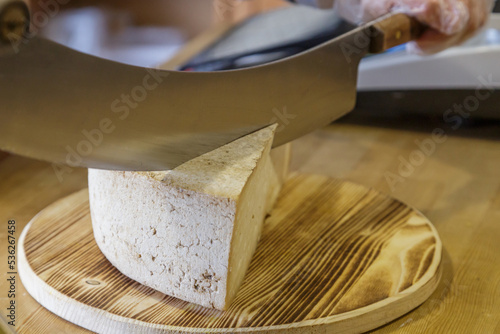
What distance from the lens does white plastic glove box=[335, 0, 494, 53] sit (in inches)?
38.3

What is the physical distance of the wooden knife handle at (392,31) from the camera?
0.85 metres

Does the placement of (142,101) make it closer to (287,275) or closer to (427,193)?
(287,275)

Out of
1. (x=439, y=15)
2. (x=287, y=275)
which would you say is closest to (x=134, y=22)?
(x=439, y=15)

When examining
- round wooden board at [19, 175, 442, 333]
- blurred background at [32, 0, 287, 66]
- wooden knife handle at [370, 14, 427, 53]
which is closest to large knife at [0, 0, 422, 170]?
wooden knife handle at [370, 14, 427, 53]

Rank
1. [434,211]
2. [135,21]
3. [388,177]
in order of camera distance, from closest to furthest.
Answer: [434,211]
[388,177]
[135,21]

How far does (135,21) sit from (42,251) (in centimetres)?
211

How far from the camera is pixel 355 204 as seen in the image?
3.00 ft

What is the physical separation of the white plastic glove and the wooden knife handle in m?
0.02

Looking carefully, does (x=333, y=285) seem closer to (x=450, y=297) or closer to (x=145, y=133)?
(x=450, y=297)

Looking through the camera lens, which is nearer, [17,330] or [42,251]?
[17,330]

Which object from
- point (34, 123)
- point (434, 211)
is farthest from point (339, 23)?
point (34, 123)

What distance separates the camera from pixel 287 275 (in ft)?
2.38

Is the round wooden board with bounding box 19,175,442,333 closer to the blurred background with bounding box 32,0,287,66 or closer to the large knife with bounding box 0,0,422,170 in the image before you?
the large knife with bounding box 0,0,422,170

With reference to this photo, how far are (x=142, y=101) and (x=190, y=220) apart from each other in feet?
0.43
